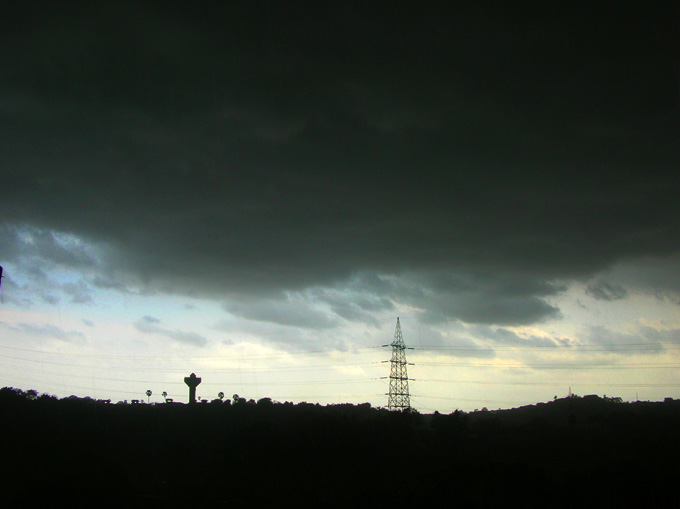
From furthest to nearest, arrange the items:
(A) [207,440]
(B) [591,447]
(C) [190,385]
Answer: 1. (C) [190,385]
2. (A) [207,440]
3. (B) [591,447]

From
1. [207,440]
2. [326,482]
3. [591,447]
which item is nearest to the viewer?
[326,482]

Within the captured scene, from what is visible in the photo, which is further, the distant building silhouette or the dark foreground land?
the distant building silhouette

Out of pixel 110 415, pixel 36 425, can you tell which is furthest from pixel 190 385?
pixel 36 425

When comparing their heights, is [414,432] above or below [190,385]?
below

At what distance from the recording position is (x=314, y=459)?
6438cm

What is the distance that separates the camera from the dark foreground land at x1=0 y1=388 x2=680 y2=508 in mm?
45219

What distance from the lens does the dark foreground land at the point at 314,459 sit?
148 ft

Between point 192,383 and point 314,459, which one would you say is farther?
point 192,383

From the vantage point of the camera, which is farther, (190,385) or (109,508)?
(190,385)

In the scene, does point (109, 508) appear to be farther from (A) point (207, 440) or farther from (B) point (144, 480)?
(A) point (207, 440)

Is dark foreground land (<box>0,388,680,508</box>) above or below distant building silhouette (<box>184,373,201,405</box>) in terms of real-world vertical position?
below

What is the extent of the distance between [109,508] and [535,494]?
32.7m

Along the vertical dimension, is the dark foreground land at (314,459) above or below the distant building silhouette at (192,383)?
below

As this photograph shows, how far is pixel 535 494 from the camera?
45.0 meters
